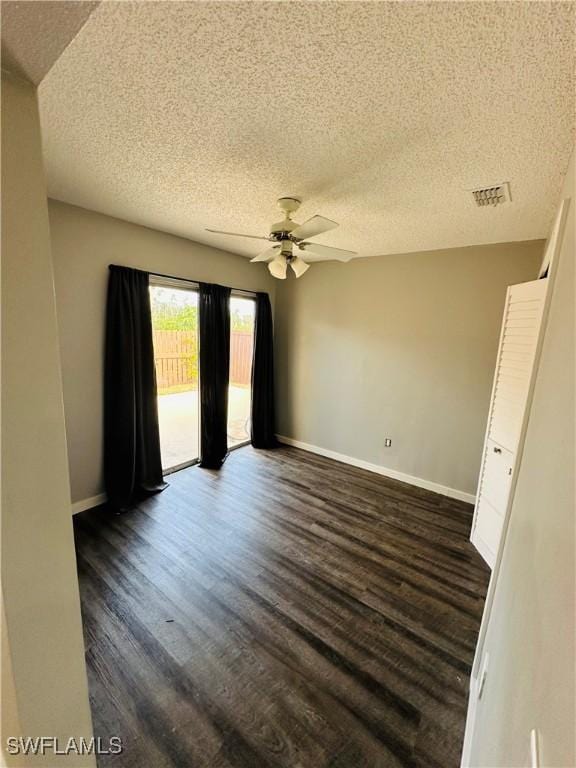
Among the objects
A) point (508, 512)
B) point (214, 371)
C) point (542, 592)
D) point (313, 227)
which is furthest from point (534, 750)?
point (214, 371)

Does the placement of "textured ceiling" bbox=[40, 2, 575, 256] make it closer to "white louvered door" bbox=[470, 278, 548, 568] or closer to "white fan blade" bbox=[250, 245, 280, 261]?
"white fan blade" bbox=[250, 245, 280, 261]

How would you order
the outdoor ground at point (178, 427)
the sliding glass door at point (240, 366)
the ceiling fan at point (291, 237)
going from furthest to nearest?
the sliding glass door at point (240, 366) → the outdoor ground at point (178, 427) → the ceiling fan at point (291, 237)

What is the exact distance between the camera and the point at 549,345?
112cm

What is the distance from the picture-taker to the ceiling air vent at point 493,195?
1816 mm

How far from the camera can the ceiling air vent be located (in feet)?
5.96

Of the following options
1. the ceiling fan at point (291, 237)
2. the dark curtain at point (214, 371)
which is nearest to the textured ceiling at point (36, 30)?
the ceiling fan at point (291, 237)

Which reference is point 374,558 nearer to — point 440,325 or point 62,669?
point 62,669

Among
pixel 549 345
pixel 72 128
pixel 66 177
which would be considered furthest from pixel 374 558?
pixel 66 177

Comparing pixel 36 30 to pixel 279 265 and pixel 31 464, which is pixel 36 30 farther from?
pixel 279 265

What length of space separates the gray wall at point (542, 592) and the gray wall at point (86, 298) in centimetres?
310

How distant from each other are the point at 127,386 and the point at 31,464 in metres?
2.23

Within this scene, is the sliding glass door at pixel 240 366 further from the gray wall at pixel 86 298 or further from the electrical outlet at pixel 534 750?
the electrical outlet at pixel 534 750

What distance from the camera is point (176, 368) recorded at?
347cm

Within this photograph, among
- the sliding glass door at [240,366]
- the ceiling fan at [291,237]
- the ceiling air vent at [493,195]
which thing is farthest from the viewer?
the sliding glass door at [240,366]
